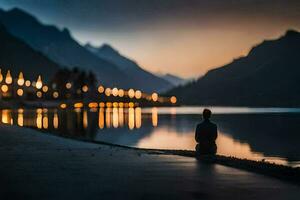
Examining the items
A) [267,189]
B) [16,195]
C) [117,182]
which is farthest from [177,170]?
[16,195]

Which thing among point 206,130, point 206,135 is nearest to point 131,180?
point 206,130

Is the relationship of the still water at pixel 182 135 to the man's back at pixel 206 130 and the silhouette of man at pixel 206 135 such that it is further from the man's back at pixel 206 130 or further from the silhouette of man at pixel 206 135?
the man's back at pixel 206 130

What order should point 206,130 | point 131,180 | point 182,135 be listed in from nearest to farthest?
point 131,180 < point 206,130 < point 182,135

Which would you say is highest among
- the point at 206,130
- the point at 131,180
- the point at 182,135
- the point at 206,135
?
the point at 206,130

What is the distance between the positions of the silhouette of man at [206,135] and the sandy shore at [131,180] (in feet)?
2.87

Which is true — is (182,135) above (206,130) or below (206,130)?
below

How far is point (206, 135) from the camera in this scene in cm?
1836

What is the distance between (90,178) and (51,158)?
19.3ft

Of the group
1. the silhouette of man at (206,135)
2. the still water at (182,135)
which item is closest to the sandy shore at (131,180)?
the silhouette of man at (206,135)

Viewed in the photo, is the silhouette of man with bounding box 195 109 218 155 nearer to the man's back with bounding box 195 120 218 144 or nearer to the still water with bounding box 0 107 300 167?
the man's back with bounding box 195 120 218 144

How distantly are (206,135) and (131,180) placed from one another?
5.89 meters

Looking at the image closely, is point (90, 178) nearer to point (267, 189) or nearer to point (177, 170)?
point (177, 170)

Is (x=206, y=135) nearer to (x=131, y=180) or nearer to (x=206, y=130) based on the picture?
(x=206, y=130)

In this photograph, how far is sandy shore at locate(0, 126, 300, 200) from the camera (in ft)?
35.9
